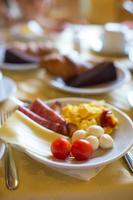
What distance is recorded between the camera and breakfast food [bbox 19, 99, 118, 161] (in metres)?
0.76

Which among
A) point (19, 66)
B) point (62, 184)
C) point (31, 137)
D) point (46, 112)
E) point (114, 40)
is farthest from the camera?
point (114, 40)

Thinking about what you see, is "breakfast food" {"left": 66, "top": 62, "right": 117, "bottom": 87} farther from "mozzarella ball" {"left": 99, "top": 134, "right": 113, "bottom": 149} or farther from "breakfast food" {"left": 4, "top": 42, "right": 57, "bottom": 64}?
"mozzarella ball" {"left": 99, "top": 134, "right": 113, "bottom": 149}

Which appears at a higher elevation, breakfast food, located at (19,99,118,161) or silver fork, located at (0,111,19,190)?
breakfast food, located at (19,99,118,161)

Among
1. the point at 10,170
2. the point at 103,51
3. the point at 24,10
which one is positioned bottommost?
the point at 24,10

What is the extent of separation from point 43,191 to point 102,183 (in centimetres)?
12

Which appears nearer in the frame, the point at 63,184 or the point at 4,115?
the point at 63,184

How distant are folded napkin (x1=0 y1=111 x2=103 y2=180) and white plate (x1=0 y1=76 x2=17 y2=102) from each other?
25cm

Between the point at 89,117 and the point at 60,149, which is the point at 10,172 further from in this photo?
the point at 89,117

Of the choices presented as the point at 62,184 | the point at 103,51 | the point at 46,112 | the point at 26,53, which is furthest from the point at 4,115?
the point at 103,51

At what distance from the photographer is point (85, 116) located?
90cm

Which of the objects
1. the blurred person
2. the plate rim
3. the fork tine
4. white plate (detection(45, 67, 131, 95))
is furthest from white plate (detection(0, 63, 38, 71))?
the blurred person

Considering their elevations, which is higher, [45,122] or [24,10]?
[45,122]

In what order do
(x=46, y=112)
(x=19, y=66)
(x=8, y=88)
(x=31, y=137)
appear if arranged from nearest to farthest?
(x=31, y=137), (x=46, y=112), (x=8, y=88), (x=19, y=66)

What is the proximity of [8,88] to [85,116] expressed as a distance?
39 centimetres
